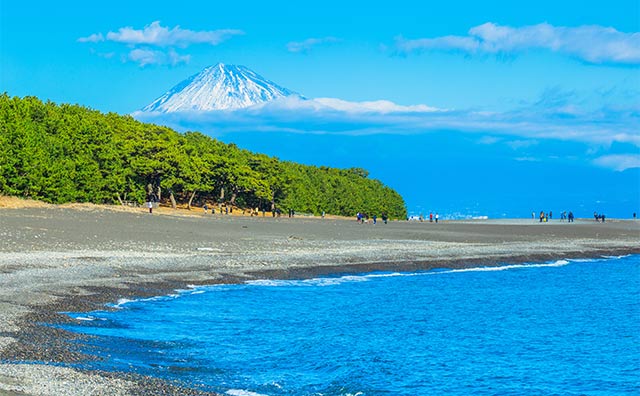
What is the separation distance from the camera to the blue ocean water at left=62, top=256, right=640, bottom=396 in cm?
1848

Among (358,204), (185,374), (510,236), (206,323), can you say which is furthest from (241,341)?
(358,204)

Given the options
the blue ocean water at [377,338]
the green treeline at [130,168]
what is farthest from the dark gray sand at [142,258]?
the green treeline at [130,168]

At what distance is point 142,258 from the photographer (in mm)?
37000

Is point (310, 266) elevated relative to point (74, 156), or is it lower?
lower

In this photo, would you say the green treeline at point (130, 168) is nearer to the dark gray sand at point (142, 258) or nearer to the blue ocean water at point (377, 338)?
the dark gray sand at point (142, 258)

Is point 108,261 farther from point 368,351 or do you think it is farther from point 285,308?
point 368,351

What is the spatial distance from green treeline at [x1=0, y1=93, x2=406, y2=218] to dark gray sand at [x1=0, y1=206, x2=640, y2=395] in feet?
15.6

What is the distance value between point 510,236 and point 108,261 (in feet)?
151

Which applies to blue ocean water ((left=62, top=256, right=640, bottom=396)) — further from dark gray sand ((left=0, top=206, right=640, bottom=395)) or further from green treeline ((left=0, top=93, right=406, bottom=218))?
green treeline ((left=0, top=93, right=406, bottom=218))

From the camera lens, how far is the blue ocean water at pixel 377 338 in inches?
728

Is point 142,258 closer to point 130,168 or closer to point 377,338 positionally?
point 377,338

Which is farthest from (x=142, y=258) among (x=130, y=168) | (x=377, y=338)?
(x=130, y=168)

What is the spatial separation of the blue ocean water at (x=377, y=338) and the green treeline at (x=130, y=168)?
1493 inches

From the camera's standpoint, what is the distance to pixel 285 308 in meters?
29.1
